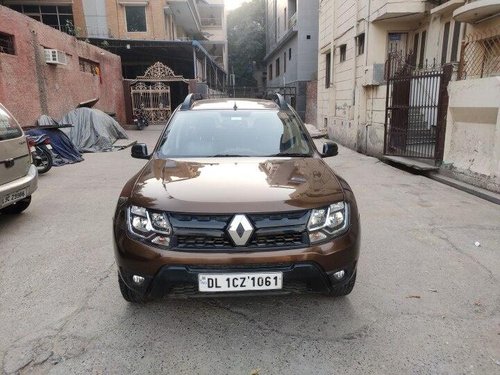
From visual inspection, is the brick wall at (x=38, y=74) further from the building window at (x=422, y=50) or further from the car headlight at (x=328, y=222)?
the building window at (x=422, y=50)

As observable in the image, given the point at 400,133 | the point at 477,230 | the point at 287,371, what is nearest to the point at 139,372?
the point at 287,371

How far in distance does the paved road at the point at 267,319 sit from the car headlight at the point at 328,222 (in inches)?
28.9

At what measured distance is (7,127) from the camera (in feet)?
Answer: 16.6

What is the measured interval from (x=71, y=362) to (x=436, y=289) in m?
2.92

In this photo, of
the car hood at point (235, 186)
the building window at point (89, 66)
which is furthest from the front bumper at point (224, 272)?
the building window at point (89, 66)

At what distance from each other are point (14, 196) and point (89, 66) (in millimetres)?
13515

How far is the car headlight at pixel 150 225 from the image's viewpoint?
258 cm

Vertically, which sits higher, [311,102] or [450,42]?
[450,42]

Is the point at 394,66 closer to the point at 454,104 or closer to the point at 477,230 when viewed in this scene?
the point at 454,104

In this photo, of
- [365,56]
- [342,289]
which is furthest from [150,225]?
[365,56]

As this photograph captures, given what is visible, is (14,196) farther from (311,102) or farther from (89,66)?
(311,102)

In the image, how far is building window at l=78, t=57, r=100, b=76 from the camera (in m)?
16.0

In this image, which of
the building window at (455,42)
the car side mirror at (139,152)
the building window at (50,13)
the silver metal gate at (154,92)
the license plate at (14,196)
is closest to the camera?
the car side mirror at (139,152)

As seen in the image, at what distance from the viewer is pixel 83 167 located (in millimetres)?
10094
